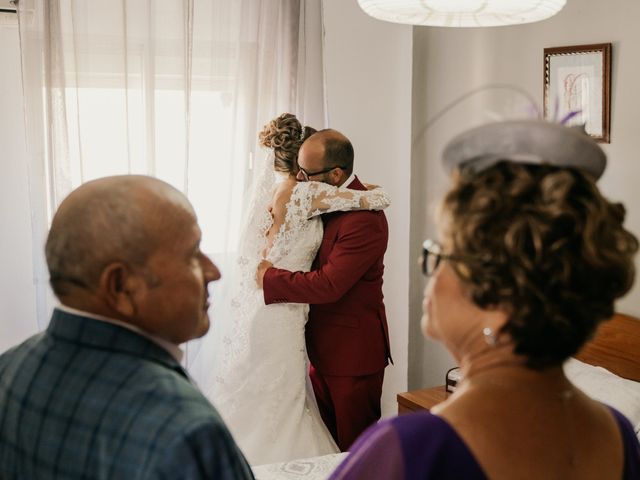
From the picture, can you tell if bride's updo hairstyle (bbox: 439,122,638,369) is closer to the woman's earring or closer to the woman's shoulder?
the woman's earring

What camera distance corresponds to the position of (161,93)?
12.0ft

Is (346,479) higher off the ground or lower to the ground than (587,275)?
lower

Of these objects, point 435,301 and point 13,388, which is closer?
point 435,301

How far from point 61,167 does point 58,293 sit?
2.47m

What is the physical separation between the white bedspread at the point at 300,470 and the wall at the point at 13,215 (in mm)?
1664

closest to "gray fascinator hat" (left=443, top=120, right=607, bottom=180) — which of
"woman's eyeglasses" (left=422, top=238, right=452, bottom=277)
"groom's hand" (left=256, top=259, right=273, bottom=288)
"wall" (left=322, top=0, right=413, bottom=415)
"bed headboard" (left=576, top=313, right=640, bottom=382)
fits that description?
"woman's eyeglasses" (left=422, top=238, right=452, bottom=277)

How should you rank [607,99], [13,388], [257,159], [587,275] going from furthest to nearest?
[257,159] → [607,99] → [13,388] → [587,275]

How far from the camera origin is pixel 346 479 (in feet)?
3.27

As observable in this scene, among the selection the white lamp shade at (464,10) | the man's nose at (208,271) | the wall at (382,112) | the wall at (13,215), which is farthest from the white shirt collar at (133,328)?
the wall at (382,112)

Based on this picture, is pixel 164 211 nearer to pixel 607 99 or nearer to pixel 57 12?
pixel 607 99

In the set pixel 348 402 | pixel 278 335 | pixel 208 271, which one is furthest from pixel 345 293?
pixel 208 271

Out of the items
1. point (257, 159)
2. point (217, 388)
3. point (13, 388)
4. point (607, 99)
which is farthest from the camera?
point (257, 159)

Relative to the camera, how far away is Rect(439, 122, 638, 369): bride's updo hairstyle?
0.93 meters

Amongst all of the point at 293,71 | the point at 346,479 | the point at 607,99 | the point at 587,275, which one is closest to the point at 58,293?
the point at 346,479
